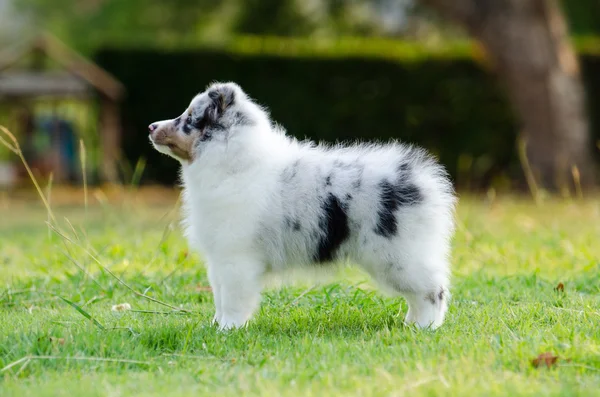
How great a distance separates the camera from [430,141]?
56.3 ft

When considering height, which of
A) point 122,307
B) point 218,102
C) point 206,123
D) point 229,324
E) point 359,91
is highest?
point 218,102

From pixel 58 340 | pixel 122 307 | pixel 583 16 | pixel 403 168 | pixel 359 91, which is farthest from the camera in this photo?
pixel 583 16

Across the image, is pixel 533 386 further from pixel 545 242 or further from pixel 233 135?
pixel 545 242

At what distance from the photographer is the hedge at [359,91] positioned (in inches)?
655

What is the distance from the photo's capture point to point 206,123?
4.65 metres

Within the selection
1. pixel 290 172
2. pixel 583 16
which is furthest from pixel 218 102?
pixel 583 16

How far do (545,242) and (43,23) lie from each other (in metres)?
31.0

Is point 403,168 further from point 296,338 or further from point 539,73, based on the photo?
point 539,73

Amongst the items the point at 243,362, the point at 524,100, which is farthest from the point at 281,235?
the point at 524,100

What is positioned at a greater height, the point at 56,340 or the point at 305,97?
the point at 56,340

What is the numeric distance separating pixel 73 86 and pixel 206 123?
12.8 m

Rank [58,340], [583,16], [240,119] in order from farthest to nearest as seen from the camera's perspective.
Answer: [583,16]
[240,119]
[58,340]

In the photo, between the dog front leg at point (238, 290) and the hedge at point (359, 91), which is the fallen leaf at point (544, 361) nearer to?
the dog front leg at point (238, 290)

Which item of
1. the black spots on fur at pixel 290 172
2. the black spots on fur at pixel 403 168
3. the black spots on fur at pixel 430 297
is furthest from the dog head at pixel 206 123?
the black spots on fur at pixel 430 297
